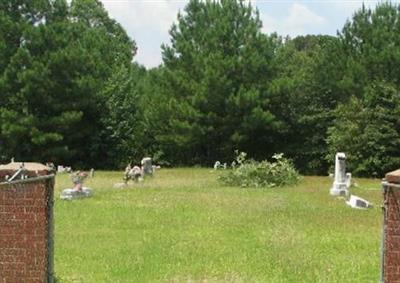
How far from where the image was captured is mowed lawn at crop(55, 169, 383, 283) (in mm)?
9734

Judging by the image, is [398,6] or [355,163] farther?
[398,6]

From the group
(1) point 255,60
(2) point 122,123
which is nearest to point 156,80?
(2) point 122,123

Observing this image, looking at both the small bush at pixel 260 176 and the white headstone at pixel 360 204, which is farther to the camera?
the small bush at pixel 260 176

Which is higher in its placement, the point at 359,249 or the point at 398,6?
the point at 398,6

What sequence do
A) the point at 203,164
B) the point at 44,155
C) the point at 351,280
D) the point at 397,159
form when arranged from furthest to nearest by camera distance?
the point at 203,164 → the point at 44,155 → the point at 397,159 → the point at 351,280

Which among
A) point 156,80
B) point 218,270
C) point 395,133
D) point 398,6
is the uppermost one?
point 398,6

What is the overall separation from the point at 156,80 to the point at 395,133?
1555cm

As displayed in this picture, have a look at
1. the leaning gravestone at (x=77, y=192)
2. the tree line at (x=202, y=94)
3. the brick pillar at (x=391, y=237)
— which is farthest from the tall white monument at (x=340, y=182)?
the brick pillar at (x=391, y=237)

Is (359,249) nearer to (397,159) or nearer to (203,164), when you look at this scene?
(397,159)

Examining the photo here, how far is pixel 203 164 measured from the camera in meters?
41.1

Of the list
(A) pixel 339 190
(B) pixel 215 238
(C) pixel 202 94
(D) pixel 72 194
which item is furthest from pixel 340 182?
(C) pixel 202 94

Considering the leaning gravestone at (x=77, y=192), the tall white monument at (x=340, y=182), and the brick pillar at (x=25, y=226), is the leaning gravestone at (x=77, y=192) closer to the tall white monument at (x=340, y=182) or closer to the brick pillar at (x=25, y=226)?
the tall white monument at (x=340, y=182)

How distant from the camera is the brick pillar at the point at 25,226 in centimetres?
784

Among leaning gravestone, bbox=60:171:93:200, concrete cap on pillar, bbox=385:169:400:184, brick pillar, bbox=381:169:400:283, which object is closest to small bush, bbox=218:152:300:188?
leaning gravestone, bbox=60:171:93:200
